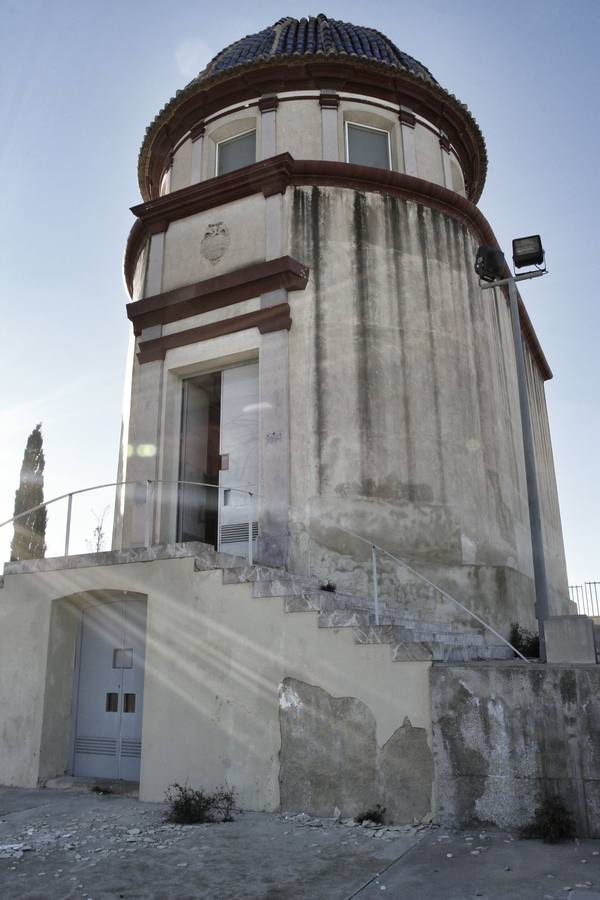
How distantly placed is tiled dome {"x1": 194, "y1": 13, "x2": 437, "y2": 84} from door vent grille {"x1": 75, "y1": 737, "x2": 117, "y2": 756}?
37.2 feet

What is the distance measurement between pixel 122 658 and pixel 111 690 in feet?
1.36

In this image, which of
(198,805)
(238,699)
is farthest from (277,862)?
(238,699)

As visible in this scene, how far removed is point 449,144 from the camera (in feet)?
48.5

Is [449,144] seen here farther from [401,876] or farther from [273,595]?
[401,876]

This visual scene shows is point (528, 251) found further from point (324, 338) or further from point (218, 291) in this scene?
point (218, 291)

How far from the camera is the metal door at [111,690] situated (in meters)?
9.15

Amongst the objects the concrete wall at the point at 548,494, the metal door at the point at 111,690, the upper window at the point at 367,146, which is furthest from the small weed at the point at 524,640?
the upper window at the point at 367,146

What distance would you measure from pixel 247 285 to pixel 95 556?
199 inches

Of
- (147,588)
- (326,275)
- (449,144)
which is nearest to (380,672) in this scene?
(147,588)

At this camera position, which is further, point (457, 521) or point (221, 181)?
point (221, 181)

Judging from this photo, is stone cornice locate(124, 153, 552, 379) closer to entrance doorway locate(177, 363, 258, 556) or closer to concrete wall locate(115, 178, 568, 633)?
concrete wall locate(115, 178, 568, 633)

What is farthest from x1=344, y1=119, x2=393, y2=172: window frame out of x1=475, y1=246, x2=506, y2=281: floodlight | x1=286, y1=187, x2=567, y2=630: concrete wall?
x1=475, y1=246, x2=506, y2=281: floodlight

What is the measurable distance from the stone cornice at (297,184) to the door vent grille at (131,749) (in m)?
8.56

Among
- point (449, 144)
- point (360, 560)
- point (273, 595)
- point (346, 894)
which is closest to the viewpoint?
point (346, 894)
